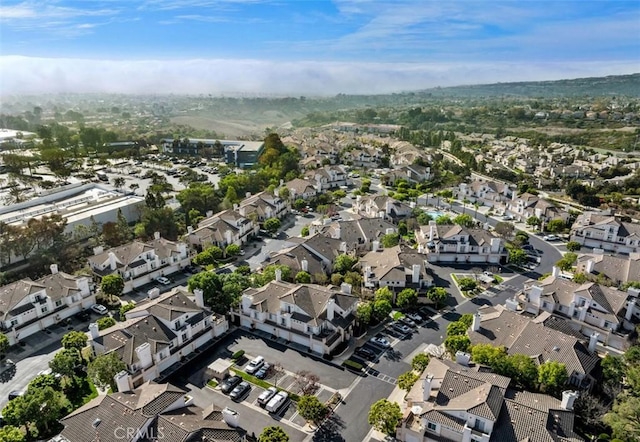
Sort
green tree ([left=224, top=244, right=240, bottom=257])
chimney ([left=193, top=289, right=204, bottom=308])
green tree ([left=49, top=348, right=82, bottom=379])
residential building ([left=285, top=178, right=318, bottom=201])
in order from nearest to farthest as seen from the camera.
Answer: green tree ([left=49, top=348, right=82, bottom=379]) → chimney ([left=193, top=289, right=204, bottom=308]) → green tree ([left=224, top=244, right=240, bottom=257]) → residential building ([left=285, top=178, right=318, bottom=201])

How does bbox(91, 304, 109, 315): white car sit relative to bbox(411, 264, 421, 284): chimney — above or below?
below

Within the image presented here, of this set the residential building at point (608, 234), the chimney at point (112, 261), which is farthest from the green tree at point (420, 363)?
the residential building at point (608, 234)

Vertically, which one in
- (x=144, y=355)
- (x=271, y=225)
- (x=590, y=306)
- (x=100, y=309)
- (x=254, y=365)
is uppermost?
(x=271, y=225)

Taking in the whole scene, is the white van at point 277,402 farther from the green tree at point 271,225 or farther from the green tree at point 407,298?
the green tree at point 271,225

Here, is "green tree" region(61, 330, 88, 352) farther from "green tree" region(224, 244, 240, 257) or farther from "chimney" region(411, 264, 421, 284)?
"chimney" region(411, 264, 421, 284)

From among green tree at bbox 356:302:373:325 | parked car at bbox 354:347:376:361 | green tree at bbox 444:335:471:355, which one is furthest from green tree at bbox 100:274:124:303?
green tree at bbox 444:335:471:355

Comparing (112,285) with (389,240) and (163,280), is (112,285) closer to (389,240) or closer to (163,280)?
(163,280)

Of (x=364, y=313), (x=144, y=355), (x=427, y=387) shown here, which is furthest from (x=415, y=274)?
(x=144, y=355)
